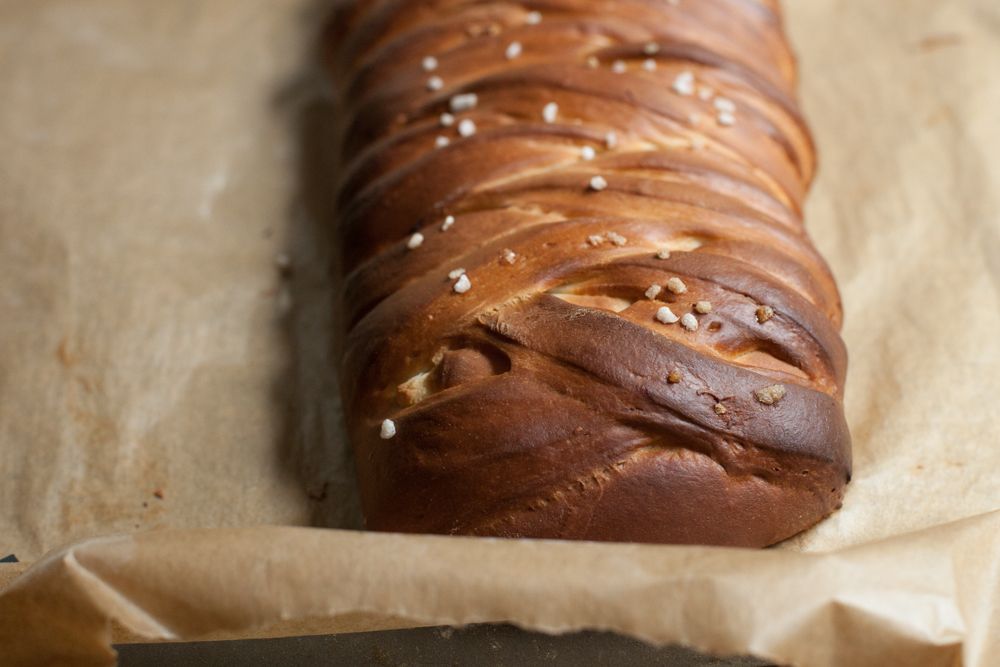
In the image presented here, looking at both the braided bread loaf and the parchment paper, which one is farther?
the braided bread loaf

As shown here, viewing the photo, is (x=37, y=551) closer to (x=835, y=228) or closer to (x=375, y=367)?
(x=375, y=367)

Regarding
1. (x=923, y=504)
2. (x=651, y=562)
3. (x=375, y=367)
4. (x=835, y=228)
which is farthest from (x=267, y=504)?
(x=835, y=228)

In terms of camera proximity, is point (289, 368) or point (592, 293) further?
point (289, 368)

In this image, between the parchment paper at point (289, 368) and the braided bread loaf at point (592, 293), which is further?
the braided bread loaf at point (592, 293)
